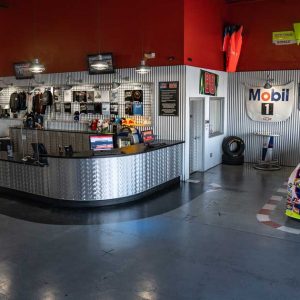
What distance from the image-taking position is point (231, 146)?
11.5m

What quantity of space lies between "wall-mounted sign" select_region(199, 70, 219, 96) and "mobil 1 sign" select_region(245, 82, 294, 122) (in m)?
1.30

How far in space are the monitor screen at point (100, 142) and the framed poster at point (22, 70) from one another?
5.50 meters

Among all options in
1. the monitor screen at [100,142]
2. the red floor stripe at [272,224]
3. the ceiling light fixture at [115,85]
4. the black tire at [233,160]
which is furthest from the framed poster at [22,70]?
the red floor stripe at [272,224]

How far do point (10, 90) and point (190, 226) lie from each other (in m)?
9.00

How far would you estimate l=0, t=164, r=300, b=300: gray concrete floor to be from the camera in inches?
160

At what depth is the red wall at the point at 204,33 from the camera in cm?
887

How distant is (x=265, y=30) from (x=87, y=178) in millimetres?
7276

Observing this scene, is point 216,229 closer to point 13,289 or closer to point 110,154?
point 110,154

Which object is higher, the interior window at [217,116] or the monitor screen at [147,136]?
the interior window at [217,116]

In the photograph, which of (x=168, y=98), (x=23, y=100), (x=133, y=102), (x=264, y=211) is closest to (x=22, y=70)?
(x=23, y=100)

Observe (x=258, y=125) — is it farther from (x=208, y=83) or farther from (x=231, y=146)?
(x=208, y=83)

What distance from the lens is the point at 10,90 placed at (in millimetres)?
12594

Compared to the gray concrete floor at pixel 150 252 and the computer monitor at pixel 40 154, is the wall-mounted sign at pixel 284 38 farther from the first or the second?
the computer monitor at pixel 40 154

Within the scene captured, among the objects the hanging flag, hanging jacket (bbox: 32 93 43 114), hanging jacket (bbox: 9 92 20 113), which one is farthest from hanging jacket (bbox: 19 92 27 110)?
the hanging flag
